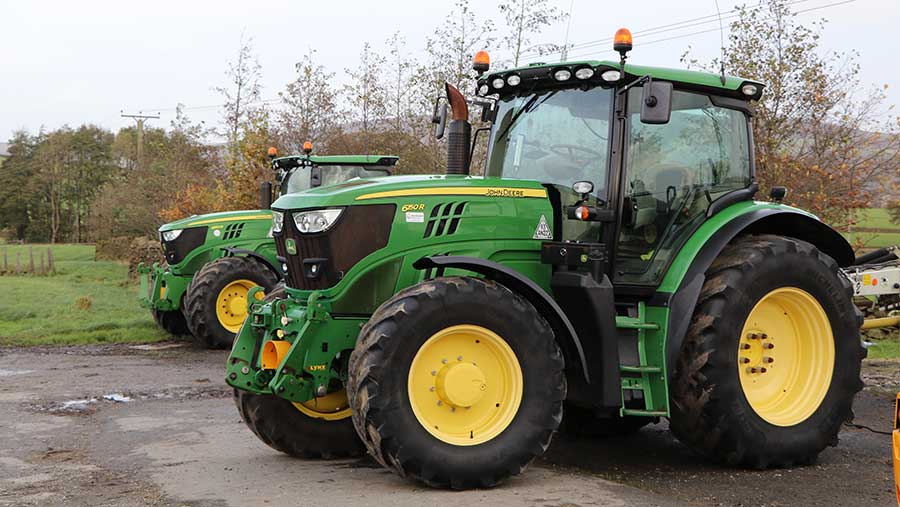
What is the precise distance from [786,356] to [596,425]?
1.63m

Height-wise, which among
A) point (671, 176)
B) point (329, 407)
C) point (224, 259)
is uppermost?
point (671, 176)

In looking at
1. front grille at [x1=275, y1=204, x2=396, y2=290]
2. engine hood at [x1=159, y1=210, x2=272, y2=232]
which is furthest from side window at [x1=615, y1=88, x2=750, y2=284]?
engine hood at [x1=159, y1=210, x2=272, y2=232]

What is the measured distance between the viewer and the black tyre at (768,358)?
6.58m

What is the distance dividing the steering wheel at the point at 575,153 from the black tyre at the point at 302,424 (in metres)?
2.18

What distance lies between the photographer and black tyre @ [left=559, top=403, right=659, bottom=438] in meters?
7.99

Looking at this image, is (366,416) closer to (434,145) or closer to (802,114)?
(802,114)

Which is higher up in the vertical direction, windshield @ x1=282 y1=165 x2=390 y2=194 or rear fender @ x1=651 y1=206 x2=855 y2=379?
windshield @ x1=282 y1=165 x2=390 y2=194

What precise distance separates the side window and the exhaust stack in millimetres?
1163

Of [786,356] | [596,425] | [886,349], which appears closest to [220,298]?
[596,425]

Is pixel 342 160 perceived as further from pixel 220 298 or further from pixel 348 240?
pixel 348 240

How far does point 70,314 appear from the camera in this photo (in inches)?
741

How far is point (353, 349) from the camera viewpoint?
6281 millimetres

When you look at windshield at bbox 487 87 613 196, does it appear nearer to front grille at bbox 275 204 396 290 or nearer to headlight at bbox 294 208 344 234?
front grille at bbox 275 204 396 290

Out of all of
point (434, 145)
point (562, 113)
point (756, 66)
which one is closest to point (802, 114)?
point (756, 66)
